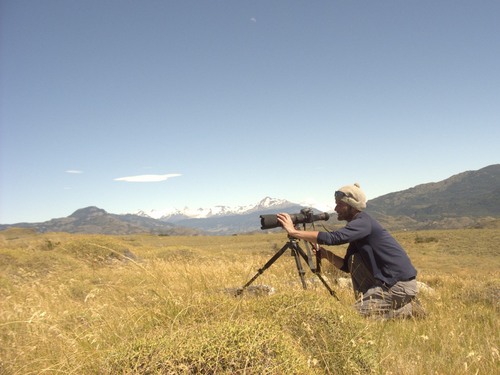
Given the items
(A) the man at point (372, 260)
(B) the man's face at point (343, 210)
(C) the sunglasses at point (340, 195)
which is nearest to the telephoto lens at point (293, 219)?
(A) the man at point (372, 260)

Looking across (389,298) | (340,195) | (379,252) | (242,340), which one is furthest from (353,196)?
(242,340)

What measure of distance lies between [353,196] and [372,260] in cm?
114

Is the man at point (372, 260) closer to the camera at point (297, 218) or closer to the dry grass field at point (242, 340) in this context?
the camera at point (297, 218)

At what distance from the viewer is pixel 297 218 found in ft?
19.3

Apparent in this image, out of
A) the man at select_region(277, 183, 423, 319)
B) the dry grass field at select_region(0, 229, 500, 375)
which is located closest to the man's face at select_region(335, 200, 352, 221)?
the man at select_region(277, 183, 423, 319)

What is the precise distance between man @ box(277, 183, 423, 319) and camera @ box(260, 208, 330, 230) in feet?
0.39

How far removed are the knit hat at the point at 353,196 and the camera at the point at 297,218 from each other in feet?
1.88

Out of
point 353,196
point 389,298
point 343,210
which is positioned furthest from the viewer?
point 343,210

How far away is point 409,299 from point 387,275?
0.56 metres

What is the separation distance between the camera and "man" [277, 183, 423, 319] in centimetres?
540

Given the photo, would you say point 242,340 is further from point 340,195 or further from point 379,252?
point 340,195

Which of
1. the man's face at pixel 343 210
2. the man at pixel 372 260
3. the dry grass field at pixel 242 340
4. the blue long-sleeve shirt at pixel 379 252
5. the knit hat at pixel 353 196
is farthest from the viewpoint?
the man's face at pixel 343 210

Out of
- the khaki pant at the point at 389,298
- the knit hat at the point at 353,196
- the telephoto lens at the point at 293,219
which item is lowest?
the khaki pant at the point at 389,298

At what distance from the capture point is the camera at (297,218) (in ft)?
17.8
